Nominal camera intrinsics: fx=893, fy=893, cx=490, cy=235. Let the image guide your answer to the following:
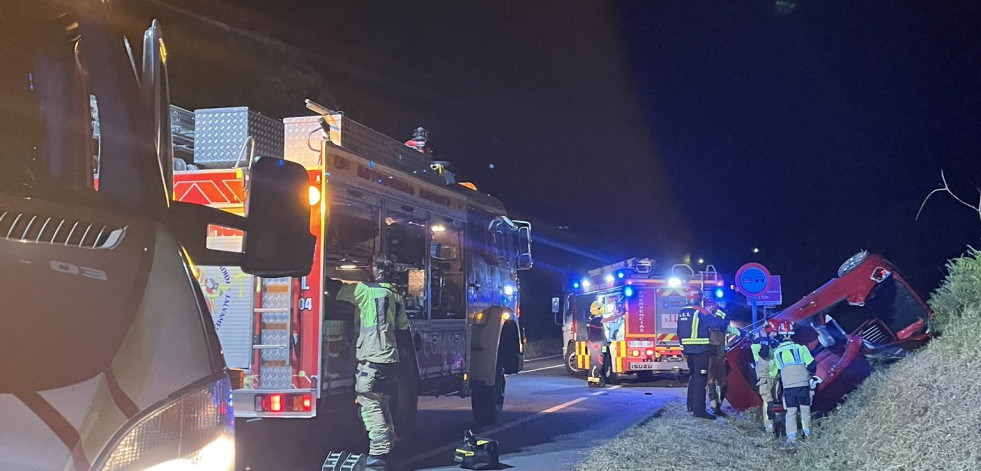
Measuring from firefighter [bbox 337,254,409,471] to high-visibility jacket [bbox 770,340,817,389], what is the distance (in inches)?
164

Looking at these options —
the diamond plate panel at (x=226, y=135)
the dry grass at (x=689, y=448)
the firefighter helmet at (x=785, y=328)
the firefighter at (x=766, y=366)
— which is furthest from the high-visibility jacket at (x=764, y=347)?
the diamond plate panel at (x=226, y=135)

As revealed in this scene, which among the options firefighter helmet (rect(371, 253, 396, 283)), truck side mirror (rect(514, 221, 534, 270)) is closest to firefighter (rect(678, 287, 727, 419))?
truck side mirror (rect(514, 221, 534, 270))

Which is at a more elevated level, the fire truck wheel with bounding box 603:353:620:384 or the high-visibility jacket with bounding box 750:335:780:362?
the high-visibility jacket with bounding box 750:335:780:362

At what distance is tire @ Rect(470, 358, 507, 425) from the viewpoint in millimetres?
10852

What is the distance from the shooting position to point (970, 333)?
720 centimetres

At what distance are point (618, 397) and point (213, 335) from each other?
1368cm

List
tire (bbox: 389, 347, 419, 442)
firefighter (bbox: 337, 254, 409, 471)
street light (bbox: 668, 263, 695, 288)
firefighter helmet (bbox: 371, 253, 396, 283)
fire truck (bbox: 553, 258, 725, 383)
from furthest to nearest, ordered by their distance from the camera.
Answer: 1. street light (bbox: 668, 263, 695, 288)
2. fire truck (bbox: 553, 258, 725, 383)
3. tire (bbox: 389, 347, 419, 442)
4. firefighter helmet (bbox: 371, 253, 396, 283)
5. firefighter (bbox: 337, 254, 409, 471)

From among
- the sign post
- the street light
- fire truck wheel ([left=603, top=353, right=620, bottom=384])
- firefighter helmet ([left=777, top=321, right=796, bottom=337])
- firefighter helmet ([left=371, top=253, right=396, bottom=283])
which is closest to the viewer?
firefighter helmet ([left=371, top=253, right=396, bottom=283])

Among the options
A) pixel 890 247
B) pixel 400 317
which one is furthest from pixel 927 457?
pixel 890 247

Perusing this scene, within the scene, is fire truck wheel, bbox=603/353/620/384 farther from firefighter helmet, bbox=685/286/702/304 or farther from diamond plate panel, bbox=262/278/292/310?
diamond plate panel, bbox=262/278/292/310

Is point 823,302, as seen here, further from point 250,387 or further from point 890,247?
point 890,247

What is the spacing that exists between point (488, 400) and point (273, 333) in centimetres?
419

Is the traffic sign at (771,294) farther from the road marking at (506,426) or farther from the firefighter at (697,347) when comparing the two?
the road marking at (506,426)

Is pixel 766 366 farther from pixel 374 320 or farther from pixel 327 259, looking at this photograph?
pixel 327 259
